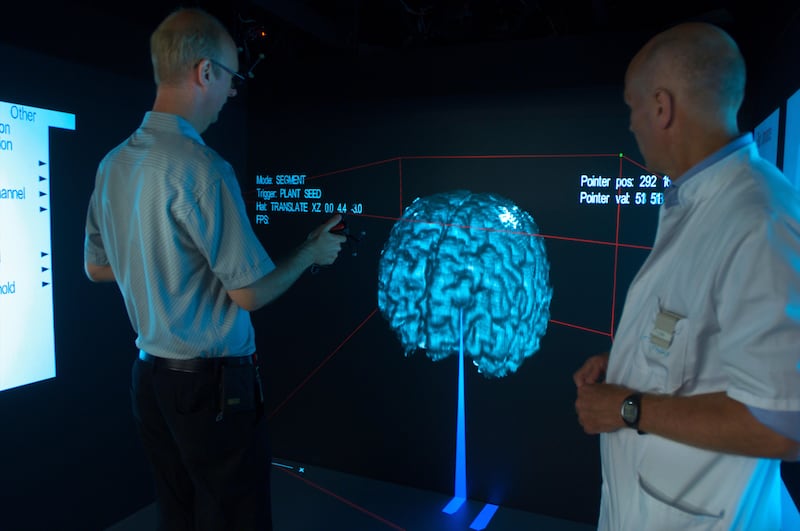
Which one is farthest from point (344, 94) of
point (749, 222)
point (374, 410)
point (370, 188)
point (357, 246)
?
point (749, 222)

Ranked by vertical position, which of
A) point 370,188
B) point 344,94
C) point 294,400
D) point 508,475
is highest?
point 344,94

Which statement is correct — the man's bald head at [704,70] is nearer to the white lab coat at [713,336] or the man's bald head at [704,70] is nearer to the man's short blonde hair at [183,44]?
the white lab coat at [713,336]

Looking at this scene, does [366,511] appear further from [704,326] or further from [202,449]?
[704,326]

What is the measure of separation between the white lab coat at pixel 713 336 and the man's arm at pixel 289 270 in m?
0.81

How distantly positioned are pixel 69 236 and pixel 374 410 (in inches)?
65.3

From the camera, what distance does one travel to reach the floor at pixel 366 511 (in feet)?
8.61

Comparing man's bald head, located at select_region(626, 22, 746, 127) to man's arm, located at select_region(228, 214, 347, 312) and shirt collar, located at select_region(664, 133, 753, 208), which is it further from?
man's arm, located at select_region(228, 214, 347, 312)

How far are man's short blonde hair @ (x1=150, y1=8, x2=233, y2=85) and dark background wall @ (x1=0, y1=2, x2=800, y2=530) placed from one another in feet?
3.27

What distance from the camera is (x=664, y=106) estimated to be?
1.05 meters

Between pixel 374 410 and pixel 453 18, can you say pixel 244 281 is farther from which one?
pixel 453 18

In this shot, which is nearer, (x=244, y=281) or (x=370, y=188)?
(x=244, y=281)

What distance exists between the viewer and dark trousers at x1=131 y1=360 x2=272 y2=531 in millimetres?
1448

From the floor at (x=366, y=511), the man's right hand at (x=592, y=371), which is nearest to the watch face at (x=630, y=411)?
the man's right hand at (x=592, y=371)

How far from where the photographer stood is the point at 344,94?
9.82ft
